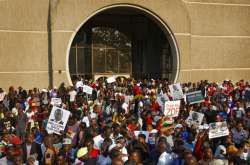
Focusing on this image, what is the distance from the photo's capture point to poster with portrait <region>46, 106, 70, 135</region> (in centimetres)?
1343

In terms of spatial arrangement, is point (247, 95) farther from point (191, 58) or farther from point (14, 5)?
point (14, 5)

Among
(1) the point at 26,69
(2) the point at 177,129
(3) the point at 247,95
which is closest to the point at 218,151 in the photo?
(2) the point at 177,129

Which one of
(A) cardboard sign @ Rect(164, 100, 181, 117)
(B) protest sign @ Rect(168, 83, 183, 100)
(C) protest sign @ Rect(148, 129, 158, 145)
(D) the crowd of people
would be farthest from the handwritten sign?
(C) protest sign @ Rect(148, 129, 158, 145)

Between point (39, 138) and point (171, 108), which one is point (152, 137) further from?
point (171, 108)

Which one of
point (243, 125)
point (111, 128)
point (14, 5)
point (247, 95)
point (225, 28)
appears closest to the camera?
point (111, 128)

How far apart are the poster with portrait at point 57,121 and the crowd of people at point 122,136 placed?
12cm

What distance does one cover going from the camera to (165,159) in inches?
427

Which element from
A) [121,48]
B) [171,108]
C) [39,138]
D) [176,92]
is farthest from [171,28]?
[39,138]

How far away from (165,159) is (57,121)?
3691 mm

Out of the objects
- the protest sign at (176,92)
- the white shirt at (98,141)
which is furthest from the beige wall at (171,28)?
the white shirt at (98,141)

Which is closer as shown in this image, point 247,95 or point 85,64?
point 247,95

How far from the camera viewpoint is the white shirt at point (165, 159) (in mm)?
10789

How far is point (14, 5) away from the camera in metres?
27.2

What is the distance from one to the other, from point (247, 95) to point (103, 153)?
1132 cm
